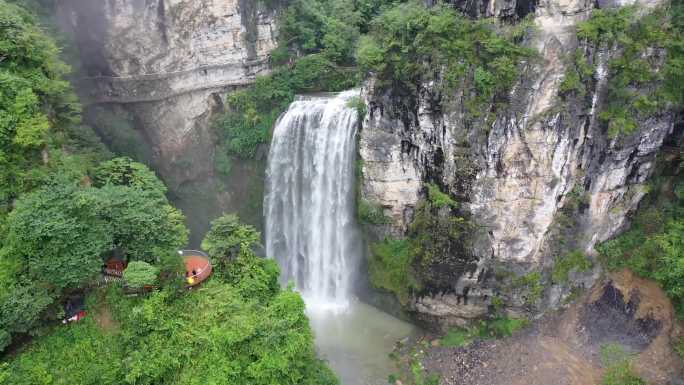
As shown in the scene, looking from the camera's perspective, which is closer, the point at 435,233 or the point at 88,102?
the point at 435,233

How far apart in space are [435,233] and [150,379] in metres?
10.6

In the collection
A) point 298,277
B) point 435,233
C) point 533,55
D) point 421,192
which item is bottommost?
point 298,277

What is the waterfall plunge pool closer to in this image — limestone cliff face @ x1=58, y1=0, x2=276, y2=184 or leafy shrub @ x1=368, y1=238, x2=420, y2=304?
leafy shrub @ x1=368, y1=238, x2=420, y2=304

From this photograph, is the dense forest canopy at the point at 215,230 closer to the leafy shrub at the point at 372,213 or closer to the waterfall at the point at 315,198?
the leafy shrub at the point at 372,213

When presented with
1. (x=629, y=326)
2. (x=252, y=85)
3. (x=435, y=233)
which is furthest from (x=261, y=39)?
(x=629, y=326)

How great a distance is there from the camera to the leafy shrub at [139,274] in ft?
34.7

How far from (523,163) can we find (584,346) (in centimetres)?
694

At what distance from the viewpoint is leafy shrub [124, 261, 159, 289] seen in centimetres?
1057

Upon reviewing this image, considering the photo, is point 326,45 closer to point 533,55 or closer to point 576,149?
point 533,55

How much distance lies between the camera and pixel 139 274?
1062 centimetres

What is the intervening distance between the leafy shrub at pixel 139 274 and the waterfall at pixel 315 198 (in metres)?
8.66

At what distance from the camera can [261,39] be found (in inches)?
823

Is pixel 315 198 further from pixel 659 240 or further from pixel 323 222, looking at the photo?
pixel 659 240

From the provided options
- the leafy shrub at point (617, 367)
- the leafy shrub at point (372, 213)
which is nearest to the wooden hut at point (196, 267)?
the leafy shrub at point (372, 213)
